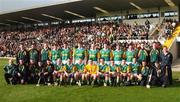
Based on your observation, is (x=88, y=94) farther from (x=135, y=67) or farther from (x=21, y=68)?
→ (x=21, y=68)

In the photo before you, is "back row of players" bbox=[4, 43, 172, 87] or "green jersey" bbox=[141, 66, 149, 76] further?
"back row of players" bbox=[4, 43, 172, 87]

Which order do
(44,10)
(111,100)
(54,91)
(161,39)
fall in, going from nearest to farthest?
1. (111,100)
2. (54,91)
3. (161,39)
4. (44,10)

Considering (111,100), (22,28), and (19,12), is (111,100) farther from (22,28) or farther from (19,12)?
(22,28)

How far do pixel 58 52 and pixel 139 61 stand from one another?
150 inches

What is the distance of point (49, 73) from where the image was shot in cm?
1636

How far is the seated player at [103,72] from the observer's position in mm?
15758

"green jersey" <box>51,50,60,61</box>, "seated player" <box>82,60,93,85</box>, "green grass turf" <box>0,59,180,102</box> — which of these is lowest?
"green grass turf" <box>0,59,180,102</box>

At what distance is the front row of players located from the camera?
51.2 feet

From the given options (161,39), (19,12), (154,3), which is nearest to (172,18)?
(154,3)

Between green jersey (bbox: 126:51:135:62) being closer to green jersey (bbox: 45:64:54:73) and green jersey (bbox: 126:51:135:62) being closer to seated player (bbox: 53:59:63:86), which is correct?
seated player (bbox: 53:59:63:86)

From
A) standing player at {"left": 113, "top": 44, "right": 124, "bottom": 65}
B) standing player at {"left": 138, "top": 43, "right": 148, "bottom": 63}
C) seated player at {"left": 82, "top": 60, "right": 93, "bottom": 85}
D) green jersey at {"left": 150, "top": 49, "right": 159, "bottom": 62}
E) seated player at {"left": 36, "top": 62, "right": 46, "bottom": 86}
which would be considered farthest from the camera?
standing player at {"left": 113, "top": 44, "right": 124, "bottom": 65}

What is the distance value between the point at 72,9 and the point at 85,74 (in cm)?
2816

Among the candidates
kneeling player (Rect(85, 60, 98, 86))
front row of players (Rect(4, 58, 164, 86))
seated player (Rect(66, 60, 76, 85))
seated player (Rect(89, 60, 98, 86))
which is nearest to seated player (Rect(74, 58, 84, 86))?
front row of players (Rect(4, 58, 164, 86))

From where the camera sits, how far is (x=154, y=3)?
37688 millimetres
